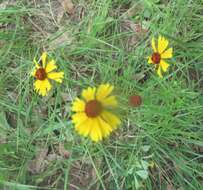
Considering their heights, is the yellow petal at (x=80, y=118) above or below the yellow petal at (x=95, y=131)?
above

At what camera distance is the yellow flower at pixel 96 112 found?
1.13 meters

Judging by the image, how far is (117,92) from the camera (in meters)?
1.51

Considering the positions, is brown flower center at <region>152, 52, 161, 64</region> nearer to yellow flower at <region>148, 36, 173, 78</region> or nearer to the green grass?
yellow flower at <region>148, 36, 173, 78</region>

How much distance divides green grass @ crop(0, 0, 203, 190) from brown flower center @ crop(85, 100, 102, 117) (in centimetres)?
34

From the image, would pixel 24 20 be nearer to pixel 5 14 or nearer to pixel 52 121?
pixel 5 14

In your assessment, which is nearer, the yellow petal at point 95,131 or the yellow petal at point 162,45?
the yellow petal at point 95,131

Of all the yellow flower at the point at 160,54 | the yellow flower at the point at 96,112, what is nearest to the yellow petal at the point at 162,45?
the yellow flower at the point at 160,54

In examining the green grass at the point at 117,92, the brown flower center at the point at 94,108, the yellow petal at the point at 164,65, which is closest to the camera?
the brown flower center at the point at 94,108

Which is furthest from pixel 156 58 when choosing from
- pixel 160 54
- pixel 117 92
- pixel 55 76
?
pixel 55 76

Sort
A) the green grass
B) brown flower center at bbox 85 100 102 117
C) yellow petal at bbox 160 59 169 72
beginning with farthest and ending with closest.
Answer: the green grass → yellow petal at bbox 160 59 169 72 → brown flower center at bbox 85 100 102 117

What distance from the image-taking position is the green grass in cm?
157

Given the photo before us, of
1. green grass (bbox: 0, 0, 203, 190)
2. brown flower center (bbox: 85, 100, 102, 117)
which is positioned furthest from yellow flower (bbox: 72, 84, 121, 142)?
green grass (bbox: 0, 0, 203, 190)

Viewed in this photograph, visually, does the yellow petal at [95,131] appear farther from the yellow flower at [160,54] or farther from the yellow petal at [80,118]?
the yellow flower at [160,54]

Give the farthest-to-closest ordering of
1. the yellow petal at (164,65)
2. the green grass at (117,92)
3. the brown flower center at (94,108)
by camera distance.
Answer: the green grass at (117,92) < the yellow petal at (164,65) < the brown flower center at (94,108)
